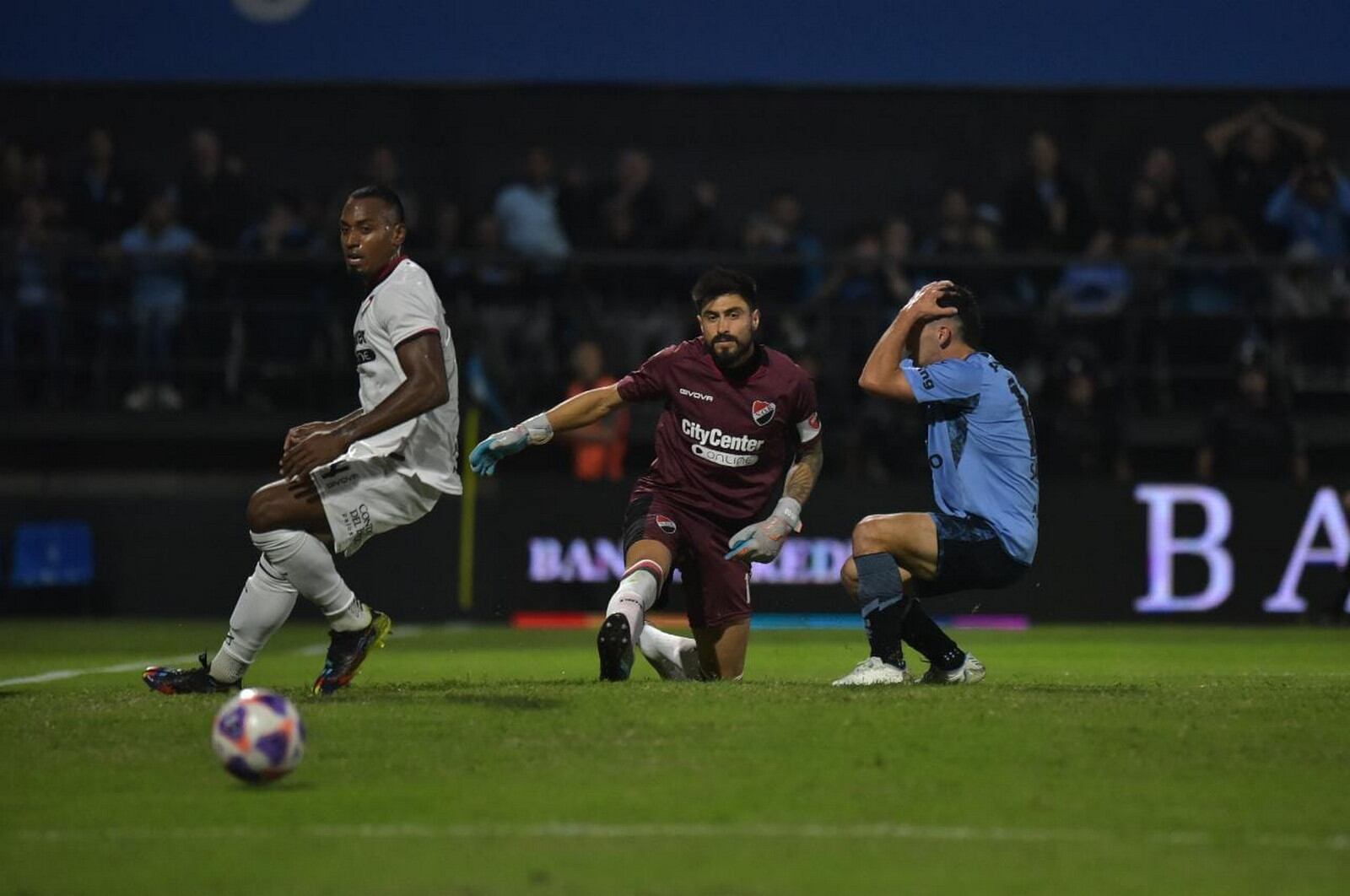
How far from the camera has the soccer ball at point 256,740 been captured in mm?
7086

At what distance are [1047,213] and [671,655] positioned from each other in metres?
9.77

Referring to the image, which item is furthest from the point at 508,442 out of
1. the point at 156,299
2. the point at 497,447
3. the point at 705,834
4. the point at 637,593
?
the point at 156,299

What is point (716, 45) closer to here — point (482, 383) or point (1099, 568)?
point (482, 383)

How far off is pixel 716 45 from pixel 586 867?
1547 centimetres

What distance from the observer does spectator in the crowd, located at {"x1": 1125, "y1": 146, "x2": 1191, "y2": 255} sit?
19391mm

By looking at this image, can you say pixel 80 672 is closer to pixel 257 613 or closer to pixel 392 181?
pixel 257 613

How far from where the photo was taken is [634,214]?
19.4 metres

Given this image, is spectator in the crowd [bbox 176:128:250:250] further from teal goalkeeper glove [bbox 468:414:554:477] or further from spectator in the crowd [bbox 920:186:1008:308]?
teal goalkeeper glove [bbox 468:414:554:477]

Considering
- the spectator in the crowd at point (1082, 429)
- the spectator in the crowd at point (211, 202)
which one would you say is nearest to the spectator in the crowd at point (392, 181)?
the spectator in the crowd at point (211, 202)

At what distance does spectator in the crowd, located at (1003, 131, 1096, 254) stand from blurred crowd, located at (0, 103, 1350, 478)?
0.07ft

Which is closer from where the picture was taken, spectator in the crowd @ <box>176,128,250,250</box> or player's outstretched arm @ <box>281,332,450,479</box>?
player's outstretched arm @ <box>281,332,450,479</box>

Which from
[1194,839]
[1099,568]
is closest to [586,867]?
[1194,839]

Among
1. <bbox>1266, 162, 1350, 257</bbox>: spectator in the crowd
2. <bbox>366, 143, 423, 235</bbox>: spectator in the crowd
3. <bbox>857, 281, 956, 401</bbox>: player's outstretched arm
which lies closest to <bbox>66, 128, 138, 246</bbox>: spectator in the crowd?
<bbox>366, 143, 423, 235</bbox>: spectator in the crowd

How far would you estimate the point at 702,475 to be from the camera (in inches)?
421
